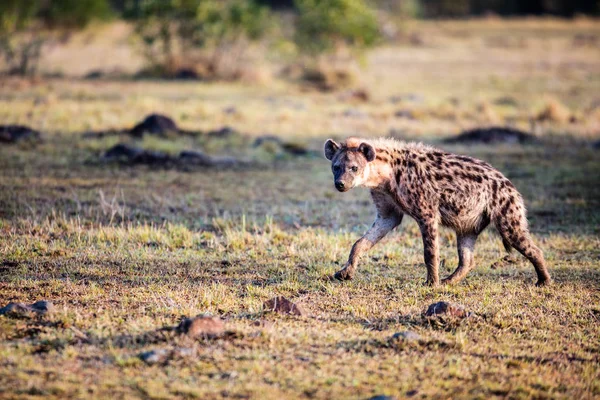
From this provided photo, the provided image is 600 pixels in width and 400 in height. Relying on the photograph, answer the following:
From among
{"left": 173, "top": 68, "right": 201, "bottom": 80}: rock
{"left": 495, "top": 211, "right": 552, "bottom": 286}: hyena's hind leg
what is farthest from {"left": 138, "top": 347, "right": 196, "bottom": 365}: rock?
{"left": 173, "top": 68, "right": 201, "bottom": 80}: rock

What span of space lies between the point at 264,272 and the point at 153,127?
10.8 m

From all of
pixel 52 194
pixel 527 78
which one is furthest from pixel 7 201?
pixel 527 78

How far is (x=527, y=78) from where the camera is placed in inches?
1379

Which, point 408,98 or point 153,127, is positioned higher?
point 408,98

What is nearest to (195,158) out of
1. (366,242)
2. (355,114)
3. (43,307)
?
(355,114)

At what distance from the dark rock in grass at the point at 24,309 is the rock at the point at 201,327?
1.28m

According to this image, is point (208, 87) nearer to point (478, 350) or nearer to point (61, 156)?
point (61, 156)

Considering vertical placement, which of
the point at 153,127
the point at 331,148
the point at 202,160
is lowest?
the point at 202,160

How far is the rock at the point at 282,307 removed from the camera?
7.37 m

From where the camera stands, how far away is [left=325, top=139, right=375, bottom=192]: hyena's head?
8.38 meters

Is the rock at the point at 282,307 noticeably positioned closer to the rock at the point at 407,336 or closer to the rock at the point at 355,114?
the rock at the point at 407,336

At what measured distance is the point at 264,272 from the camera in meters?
9.06

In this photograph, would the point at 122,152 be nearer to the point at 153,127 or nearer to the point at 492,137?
the point at 153,127

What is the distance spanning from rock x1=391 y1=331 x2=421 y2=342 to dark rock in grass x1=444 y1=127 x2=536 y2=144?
13.2 meters
